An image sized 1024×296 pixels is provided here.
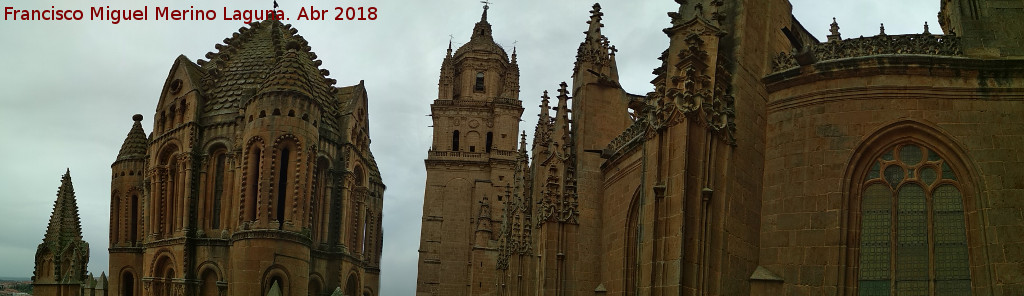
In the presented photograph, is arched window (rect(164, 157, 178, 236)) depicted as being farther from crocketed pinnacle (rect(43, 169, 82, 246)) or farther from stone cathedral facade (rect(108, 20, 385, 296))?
crocketed pinnacle (rect(43, 169, 82, 246))

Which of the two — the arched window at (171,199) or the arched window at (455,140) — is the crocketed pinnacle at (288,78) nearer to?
the arched window at (171,199)

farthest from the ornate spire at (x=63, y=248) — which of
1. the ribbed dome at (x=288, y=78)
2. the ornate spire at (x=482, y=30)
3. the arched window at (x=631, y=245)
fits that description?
the ornate spire at (x=482, y=30)

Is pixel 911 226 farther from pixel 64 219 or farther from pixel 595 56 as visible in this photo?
pixel 64 219

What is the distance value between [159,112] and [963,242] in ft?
87.0

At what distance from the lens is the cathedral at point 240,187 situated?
27.7 meters

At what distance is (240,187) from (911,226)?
64.6ft

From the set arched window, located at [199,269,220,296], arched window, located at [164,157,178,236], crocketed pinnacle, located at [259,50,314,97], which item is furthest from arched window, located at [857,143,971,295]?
arched window, located at [164,157,178,236]

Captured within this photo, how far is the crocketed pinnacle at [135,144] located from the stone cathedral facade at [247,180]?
0.05m

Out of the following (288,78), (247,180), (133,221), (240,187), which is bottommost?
(133,221)

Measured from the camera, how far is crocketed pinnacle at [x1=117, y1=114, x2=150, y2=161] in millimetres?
34656

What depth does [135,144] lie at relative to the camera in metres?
35.0

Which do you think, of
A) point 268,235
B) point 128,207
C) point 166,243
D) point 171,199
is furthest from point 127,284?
point 268,235

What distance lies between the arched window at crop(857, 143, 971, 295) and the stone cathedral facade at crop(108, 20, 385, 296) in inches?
650

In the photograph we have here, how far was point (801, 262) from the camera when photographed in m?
16.0
